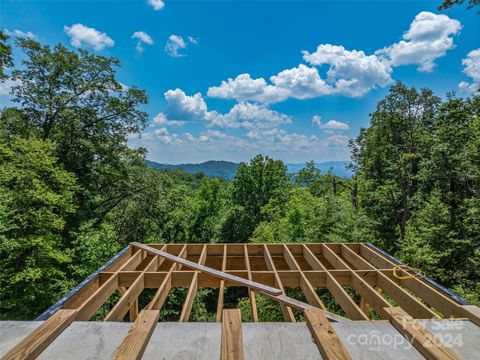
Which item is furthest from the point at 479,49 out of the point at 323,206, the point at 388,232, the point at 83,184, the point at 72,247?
the point at 72,247

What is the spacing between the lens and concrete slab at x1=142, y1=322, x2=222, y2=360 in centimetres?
130

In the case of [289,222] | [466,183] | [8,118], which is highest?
[8,118]

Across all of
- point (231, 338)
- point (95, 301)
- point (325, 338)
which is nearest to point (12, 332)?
point (231, 338)

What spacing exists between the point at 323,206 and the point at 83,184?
12060 mm

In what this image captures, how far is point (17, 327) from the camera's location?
150 centimetres

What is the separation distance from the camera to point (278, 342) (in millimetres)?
1412

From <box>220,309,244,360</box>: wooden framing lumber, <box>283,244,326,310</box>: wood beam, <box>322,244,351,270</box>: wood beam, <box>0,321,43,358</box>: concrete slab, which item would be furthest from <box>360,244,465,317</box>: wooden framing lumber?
<box>0,321,43,358</box>: concrete slab

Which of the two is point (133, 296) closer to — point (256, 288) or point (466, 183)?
point (256, 288)

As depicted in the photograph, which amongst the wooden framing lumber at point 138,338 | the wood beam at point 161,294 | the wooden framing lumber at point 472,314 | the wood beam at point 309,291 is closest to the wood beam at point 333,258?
the wood beam at point 309,291

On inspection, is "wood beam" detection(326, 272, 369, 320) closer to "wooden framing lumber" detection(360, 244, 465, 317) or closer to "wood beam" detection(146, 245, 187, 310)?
"wooden framing lumber" detection(360, 244, 465, 317)

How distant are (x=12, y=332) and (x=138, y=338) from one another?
30.5 inches

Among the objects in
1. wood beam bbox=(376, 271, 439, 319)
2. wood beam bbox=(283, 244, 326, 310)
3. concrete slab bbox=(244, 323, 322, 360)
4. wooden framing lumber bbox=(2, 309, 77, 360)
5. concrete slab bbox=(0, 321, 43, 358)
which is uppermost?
concrete slab bbox=(244, 323, 322, 360)

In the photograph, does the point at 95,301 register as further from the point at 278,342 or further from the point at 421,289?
the point at 421,289

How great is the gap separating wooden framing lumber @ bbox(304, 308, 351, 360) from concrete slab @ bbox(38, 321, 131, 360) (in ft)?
3.56
